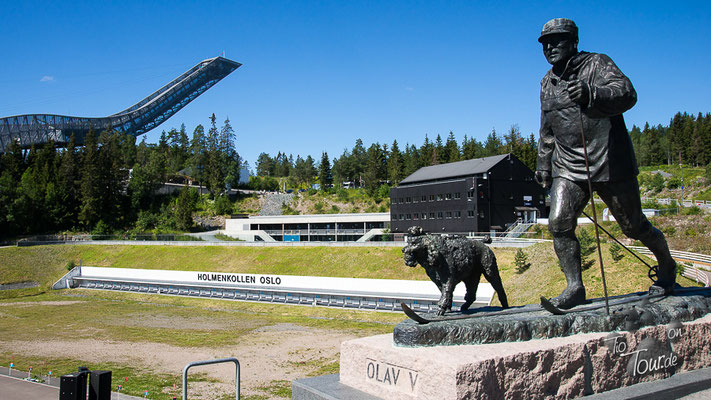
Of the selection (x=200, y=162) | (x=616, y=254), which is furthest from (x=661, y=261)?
(x=200, y=162)

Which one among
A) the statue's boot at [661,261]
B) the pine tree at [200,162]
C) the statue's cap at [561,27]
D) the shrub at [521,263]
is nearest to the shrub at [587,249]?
the shrub at [521,263]

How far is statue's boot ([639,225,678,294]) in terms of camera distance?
22.8 feet

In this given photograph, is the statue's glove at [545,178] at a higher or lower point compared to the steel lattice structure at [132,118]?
lower

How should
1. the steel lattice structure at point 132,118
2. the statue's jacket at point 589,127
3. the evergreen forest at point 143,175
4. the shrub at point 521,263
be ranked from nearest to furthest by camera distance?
1. the statue's jacket at point 589,127
2. the shrub at point 521,263
3. the evergreen forest at point 143,175
4. the steel lattice structure at point 132,118

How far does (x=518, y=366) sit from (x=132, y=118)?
362ft

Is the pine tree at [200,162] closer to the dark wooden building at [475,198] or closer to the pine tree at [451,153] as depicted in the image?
the pine tree at [451,153]

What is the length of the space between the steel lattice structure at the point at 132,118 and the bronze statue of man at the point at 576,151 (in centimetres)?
9266

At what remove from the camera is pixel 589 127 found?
20.9ft

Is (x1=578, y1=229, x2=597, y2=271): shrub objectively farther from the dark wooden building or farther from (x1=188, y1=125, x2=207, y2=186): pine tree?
(x1=188, y1=125, x2=207, y2=186): pine tree

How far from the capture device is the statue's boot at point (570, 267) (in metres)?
6.47

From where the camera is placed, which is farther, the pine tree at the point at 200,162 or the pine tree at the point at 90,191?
the pine tree at the point at 200,162

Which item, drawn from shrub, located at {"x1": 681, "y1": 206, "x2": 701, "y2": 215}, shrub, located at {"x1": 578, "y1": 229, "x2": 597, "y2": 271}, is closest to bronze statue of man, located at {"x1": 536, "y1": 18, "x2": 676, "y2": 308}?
shrub, located at {"x1": 578, "y1": 229, "x2": 597, "y2": 271}

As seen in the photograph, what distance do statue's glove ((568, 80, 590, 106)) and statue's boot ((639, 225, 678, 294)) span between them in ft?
7.69

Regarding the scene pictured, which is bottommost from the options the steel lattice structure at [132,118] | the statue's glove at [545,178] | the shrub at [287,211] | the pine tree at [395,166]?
the shrub at [287,211]
